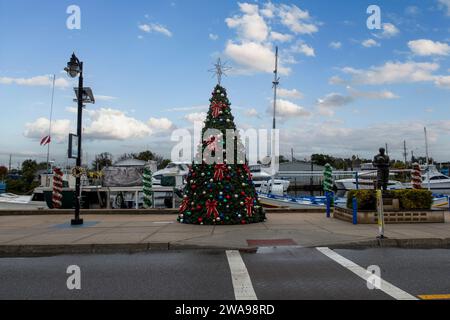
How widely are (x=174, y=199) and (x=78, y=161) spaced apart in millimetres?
10912

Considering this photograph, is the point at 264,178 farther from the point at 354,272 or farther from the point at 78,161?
the point at 354,272

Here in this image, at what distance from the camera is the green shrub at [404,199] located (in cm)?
1417

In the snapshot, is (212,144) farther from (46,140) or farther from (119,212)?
(46,140)

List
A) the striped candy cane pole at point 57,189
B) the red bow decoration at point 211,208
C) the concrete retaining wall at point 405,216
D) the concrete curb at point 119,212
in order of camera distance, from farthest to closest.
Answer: the striped candy cane pole at point 57,189 → the concrete curb at point 119,212 → the concrete retaining wall at point 405,216 → the red bow decoration at point 211,208

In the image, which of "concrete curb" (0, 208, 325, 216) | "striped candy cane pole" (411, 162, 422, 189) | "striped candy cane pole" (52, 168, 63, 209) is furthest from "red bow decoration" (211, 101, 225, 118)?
"striped candy cane pole" (411, 162, 422, 189)

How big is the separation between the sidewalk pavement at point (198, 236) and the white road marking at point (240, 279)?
119 cm

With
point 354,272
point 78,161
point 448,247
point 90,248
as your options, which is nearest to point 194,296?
point 354,272

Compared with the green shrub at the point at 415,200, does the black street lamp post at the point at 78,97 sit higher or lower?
higher

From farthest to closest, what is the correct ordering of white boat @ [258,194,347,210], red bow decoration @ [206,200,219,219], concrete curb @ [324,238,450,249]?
white boat @ [258,194,347,210]
red bow decoration @ [206,200,219,219]
concrete curb @ [324,238,450,249]

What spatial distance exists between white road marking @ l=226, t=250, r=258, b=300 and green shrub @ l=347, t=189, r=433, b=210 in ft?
22.5

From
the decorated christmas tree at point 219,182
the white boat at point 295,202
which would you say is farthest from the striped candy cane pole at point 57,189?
the white boat at point 295,202

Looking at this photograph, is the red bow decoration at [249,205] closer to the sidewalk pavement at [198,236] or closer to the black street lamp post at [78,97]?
the sidewalk pavement at [198,236]

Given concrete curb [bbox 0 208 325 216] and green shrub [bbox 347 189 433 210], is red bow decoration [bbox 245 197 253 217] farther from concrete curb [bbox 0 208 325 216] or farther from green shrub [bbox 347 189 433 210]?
concrete curb [bbox 0 208 325 216]

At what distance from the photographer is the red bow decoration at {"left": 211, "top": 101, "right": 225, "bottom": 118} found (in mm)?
14172
